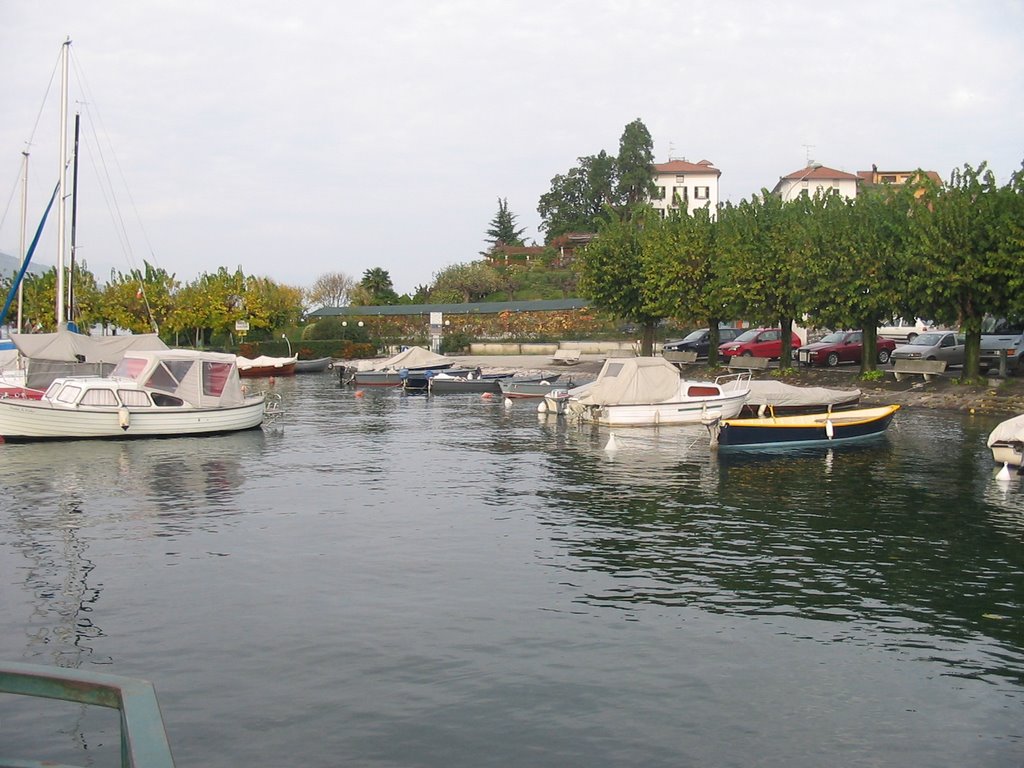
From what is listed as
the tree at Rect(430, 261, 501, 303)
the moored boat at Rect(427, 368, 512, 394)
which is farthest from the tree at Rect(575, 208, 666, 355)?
the tree at Rect(430, 261, 501, 303)

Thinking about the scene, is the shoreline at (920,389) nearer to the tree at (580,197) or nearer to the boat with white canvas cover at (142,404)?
the boat with white canvas cover at (142,404)

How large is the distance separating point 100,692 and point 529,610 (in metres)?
11.2

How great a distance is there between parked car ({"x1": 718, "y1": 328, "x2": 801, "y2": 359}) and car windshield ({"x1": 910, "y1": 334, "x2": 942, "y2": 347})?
7.70m

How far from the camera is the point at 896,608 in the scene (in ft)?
49.5

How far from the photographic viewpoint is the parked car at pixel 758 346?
5825 centimetres

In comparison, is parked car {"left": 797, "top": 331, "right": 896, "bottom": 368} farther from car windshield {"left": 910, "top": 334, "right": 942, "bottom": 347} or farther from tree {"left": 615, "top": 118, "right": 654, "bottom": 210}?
tree {"left": 615, "top": 118, "right": 654, "bottom": 210}

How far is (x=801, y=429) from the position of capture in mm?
31516

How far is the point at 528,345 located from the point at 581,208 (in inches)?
2264

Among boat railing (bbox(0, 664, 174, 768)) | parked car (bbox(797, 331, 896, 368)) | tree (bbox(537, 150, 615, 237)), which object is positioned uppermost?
tree (bbox(537, 150, 615, 237))

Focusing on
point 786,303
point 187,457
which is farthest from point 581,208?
point 187,457

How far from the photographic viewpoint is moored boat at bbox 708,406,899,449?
3073cm

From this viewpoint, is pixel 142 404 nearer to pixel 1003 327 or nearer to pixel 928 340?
pixel 928 340

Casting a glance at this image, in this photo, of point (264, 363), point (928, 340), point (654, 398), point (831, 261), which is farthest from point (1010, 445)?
point (264, 363)

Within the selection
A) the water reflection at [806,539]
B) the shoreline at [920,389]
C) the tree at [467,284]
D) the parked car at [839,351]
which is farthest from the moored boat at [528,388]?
the tree at [467,284]
